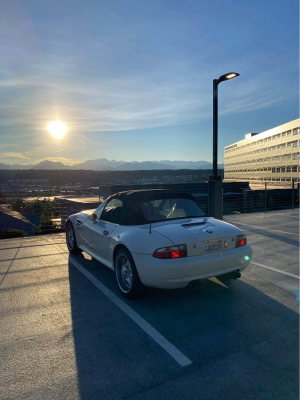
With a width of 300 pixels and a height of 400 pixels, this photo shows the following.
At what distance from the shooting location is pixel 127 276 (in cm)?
434

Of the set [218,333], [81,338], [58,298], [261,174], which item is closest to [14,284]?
[58,298]

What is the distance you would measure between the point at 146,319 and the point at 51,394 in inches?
58.0

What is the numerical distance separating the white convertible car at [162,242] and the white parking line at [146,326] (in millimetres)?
194

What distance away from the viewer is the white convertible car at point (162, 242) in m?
3.85

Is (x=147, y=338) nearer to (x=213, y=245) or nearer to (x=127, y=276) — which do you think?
(x=127, y=276)

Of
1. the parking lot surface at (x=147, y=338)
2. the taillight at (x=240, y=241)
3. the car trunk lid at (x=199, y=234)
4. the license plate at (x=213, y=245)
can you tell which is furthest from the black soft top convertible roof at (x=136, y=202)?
the taillight at (x=240, y=241)

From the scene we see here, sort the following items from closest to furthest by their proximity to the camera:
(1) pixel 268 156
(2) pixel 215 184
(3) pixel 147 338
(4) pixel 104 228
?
(3) pixel 147 338, (4) pixel 104 228, (2) pixel 215 184, (1) pixel 268 156

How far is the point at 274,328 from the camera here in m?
3.47

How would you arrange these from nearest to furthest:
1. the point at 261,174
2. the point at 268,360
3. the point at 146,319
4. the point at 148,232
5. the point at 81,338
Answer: the point at 268,360
the point at 81,338
the point at 146,319
the point at 148,232
the point at 261,174

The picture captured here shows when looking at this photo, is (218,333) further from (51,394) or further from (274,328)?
(51,394)

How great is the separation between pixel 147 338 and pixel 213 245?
146 cm

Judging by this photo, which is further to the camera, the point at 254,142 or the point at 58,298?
the point at 254,142

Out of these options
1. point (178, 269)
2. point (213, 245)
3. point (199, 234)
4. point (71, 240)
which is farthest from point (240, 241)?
point (71, 240)

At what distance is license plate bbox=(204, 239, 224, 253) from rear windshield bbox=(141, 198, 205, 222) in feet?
2.72
